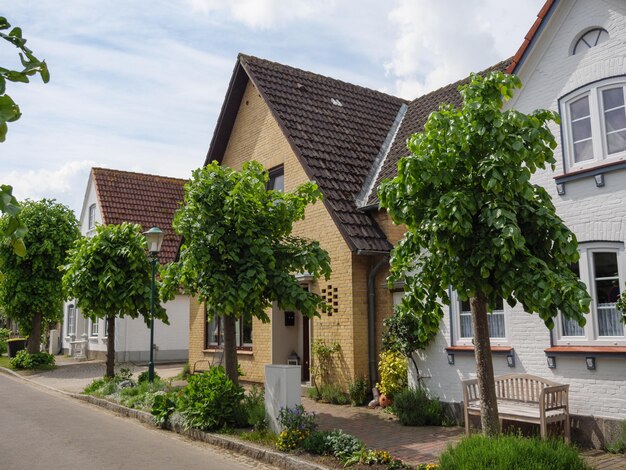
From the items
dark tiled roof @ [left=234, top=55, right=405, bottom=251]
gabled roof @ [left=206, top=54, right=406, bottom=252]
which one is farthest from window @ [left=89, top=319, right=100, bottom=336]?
dark tiled roof @ [left=234, top=55, right=405, bottom=251]

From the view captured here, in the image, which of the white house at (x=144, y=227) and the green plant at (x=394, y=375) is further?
the white house at (x=144, y=227)

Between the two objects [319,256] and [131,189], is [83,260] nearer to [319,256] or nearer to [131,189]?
[319,256]

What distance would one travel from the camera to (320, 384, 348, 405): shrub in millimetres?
13523

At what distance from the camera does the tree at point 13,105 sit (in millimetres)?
2316

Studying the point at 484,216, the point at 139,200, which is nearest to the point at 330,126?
the point at 484,216

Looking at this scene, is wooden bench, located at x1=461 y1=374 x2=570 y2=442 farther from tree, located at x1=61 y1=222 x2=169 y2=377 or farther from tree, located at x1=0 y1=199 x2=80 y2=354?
tree, located at x1=0 y1=199 x2=80 y2=354

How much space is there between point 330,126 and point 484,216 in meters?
10.6

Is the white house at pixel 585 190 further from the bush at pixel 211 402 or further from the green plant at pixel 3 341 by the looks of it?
the green plant at pixel 3 341

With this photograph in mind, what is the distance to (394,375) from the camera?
1246 centimetres

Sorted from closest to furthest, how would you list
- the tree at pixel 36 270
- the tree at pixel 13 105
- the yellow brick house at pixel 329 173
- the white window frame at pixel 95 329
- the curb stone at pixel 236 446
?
1. the tree at pixel 13 105
2. the curb stone at pixel 236 446
3. the yellow brick house at pixel 329 173
4. the tree at pixel 36 270
5. the white window frame at pixel 95 329

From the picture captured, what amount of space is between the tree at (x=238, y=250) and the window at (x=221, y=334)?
5.59 meters

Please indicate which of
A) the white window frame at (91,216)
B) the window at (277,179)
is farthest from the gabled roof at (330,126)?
the white window frame at (91,216)

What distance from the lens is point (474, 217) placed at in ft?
24.2

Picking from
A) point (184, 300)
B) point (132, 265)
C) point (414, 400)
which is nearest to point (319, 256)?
point (414, 400)
